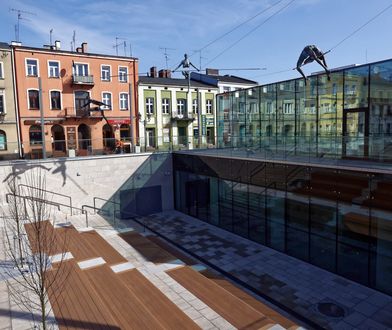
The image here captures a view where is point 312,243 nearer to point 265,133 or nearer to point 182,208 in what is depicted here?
point 265,133

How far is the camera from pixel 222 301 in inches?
376

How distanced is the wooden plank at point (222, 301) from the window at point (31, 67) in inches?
908

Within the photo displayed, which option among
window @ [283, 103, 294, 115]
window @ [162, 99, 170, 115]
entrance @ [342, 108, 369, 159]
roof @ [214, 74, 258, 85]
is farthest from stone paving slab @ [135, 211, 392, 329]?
roof @ [214, 74, 258, 85]

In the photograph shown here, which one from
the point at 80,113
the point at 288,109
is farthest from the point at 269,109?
the point at 80,113

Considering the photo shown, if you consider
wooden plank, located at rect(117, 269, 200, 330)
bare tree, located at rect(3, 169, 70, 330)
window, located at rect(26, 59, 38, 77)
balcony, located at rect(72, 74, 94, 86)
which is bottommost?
wooden plank, located at rect(117, 269, 200, 330)

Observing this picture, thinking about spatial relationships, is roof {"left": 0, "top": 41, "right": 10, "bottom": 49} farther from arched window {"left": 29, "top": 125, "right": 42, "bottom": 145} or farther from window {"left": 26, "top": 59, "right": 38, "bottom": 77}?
arched window {"left": 29, "top": 125, "right": 42, "bottom": 145}

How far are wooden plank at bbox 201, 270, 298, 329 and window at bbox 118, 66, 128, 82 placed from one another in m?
24.3

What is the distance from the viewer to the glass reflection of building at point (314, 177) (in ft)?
36.7

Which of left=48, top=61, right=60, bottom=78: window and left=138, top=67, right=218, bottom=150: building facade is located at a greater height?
left=48, top=61, right=60, bottom=78: window

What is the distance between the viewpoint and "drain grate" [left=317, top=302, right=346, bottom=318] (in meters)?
9.84

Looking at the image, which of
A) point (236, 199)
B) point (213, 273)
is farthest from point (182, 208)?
point (213, 273)

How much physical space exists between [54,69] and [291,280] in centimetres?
2620

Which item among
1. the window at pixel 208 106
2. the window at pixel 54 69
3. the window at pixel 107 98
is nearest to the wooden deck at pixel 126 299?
the window at pixel 54 69

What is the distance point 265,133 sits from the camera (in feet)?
62.8
